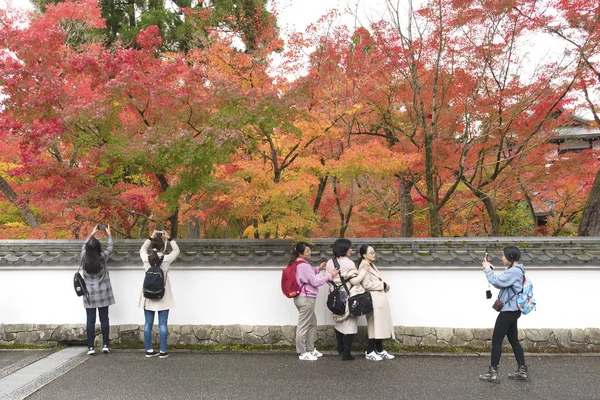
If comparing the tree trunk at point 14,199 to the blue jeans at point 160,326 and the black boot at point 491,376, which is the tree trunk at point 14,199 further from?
the black boot at point 491,376

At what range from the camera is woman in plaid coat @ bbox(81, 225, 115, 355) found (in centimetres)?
661

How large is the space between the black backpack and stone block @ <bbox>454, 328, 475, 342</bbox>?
478cm

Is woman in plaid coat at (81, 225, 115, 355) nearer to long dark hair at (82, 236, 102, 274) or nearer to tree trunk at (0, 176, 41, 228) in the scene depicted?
long dark hair at (82, 236, 102, 274)

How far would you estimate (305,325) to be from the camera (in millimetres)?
6453

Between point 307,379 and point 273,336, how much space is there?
158 cm

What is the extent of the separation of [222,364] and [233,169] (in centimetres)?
514

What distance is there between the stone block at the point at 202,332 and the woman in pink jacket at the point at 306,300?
5.49ft

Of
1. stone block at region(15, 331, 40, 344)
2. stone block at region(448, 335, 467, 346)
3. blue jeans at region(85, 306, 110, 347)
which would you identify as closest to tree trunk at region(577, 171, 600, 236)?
stone block at region(448, 335, 467, 346)

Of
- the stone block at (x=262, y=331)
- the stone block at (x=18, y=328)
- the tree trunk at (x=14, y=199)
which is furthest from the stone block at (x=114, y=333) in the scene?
the tree trunk at (x=14, y=199)

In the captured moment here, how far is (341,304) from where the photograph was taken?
6.23 meters

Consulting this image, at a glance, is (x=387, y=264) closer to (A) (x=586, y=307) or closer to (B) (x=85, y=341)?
(A) (x=586, y=307)

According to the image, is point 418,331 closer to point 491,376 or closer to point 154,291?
point 491,376

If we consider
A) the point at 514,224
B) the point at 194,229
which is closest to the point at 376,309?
the point at 194,229

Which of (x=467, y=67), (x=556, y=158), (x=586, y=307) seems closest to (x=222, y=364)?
(x=586, y=307)
